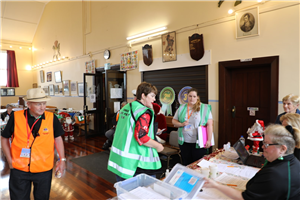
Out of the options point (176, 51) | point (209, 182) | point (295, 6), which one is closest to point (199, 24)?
point (176, 51)

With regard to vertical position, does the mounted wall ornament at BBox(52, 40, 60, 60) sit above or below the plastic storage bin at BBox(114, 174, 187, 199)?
above

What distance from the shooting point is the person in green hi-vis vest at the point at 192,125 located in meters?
2.79

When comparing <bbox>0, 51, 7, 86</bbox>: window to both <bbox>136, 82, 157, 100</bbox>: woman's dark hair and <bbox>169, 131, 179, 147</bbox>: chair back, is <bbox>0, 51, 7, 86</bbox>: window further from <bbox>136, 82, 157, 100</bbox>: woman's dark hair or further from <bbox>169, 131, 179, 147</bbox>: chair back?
<bbox>136, 82, 157, 100</bbox>: woman's dark hair

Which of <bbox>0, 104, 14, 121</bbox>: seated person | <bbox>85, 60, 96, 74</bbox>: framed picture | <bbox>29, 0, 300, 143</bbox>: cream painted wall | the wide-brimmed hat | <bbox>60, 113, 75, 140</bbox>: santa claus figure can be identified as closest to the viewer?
the wide-brimmed hat

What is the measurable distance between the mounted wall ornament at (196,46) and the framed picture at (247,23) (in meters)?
0.73

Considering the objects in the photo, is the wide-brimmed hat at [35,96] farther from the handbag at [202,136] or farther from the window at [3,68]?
the window at [3,68]

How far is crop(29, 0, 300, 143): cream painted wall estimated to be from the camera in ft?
10.4

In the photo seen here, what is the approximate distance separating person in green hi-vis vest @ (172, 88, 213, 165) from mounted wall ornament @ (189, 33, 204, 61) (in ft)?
5.19

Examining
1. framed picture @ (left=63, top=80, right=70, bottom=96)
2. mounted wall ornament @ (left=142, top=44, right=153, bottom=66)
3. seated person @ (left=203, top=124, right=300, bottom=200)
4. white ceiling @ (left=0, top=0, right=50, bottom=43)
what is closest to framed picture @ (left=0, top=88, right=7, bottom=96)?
white ceiling @ (left=0, top=0, right=50, bottom=43)

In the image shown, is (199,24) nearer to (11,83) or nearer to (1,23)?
(1,23)

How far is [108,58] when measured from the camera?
6.55 m

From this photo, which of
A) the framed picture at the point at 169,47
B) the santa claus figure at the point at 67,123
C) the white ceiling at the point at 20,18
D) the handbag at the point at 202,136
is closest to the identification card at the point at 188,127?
the handbag at the point at 202,136

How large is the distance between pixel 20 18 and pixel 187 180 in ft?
39.7

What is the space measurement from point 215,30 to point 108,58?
12.1 feet
